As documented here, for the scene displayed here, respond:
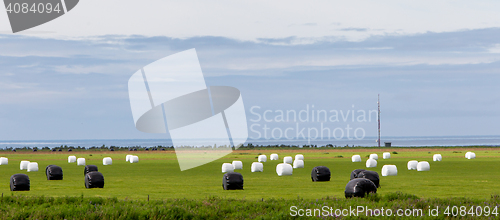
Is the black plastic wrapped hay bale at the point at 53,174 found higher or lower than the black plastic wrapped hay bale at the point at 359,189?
lower

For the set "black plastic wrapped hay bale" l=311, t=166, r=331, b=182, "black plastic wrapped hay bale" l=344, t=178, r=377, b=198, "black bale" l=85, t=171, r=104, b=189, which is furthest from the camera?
"black plastic wrapped hay bale" l=311, t=166, r=331, b=182

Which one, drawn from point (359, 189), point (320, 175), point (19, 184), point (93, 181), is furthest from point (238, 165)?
point (359, 189)

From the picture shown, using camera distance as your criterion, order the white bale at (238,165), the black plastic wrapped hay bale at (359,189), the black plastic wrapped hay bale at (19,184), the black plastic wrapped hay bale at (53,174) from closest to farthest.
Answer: the black plastic wrapped hay bale at (359,189) < the black plastic wrapped hay bale at (19,184) < the black plastic wrapped hay bale at (53,174) < the white bale at (238,165)

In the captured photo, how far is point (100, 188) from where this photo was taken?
3431 cm

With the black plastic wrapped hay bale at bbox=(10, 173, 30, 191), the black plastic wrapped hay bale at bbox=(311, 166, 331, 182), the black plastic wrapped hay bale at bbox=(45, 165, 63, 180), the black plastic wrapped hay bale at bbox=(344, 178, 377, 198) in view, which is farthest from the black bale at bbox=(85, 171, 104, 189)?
the black plastic wrapped hay bale at bbox=(344, 178, 377, 198)

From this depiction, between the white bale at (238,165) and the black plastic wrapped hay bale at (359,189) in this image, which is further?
the white bale at (238,165)

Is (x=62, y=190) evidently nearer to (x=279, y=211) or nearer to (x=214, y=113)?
(x=279, y=211)

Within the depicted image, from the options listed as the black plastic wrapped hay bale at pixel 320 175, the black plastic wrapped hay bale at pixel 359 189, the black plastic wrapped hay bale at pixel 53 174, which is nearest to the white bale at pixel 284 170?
the black plastic wrapped hay bale at pixel 320 175

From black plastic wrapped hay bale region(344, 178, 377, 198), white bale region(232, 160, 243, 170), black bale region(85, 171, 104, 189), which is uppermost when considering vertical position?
black plastic wrapped hay bale region(344, 178, 377, 198)

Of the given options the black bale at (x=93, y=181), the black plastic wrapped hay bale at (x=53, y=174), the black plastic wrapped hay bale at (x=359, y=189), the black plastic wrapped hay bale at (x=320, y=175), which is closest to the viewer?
the black plastic wrapped hay bale at (x=359, y=189)

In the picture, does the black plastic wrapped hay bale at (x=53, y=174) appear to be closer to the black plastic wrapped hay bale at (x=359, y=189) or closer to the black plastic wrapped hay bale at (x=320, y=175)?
the black plastic wrapped hay bale at (x=320, y=175)

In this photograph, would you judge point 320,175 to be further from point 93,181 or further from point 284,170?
point 93,181

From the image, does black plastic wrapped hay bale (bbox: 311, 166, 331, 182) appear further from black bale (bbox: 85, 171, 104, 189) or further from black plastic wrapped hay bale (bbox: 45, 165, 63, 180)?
black plastic wrapped hay bale (bbox: 45, 165, 63, 180)

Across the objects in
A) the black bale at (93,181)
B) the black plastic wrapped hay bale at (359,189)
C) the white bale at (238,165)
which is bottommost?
the white bale at (238,165)
